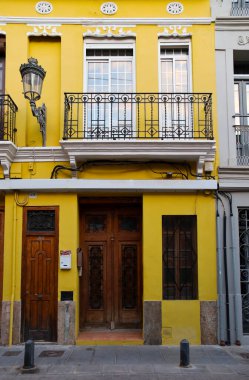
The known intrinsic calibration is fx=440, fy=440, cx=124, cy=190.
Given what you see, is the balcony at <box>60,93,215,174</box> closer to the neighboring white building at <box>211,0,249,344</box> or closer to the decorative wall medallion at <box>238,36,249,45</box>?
the neighboring white building at <box>211,0,249,344</box>

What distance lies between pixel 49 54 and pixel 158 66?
253 cm

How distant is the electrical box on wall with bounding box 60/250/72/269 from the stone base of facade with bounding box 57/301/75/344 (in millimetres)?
751

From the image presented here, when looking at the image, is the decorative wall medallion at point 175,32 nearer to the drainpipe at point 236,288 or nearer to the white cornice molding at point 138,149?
the white cornice molding at point 138,149

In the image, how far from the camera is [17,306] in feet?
30.5

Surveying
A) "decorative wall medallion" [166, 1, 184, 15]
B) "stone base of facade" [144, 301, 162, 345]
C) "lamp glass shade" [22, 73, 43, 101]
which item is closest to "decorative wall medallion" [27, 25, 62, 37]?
"lamp glass shade" [22, 73, 43, 101]

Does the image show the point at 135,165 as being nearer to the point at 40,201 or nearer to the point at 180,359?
the point at 40,201

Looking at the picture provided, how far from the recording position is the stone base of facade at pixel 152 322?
9.23 m

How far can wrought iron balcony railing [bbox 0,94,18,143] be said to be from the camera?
9570 mm

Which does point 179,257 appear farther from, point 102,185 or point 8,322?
point 8,322

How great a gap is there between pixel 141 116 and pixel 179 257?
325cm

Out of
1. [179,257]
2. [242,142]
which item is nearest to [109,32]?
[242,142]

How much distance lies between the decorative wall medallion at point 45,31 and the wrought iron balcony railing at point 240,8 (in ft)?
13.5

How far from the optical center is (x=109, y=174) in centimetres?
973

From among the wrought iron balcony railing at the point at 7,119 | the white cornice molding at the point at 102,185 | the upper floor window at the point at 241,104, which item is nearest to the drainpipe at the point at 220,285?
the white cornice molding at the point at 102,185
